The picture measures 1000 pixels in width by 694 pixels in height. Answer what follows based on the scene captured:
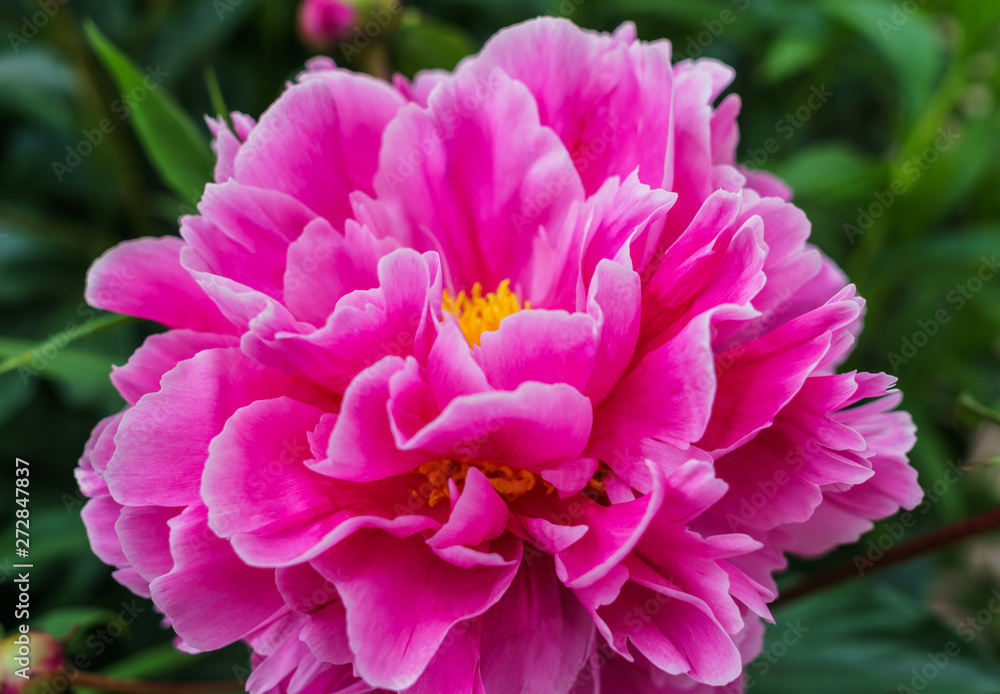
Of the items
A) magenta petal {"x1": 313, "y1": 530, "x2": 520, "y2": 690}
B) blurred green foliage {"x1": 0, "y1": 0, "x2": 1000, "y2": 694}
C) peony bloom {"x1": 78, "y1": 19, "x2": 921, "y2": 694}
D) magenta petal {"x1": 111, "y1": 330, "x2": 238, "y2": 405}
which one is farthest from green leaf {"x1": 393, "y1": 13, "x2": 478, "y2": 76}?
magenta petal {"x1": 313, "y1": 530, "x2": 520, "y2": 690}

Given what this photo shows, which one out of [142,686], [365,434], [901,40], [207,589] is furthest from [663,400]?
[901,40]

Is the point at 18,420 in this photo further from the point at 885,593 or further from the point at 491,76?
the point at 885,593

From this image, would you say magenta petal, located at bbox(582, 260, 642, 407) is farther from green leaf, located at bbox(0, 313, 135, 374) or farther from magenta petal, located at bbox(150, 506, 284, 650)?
green leaf, located at bbox(0, 313, 135, 374)

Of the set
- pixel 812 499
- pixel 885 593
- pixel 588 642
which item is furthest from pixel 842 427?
pixel 885 593

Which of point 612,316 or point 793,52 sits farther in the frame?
point 793,52

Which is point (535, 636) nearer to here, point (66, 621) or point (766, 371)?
point (766, 371)
